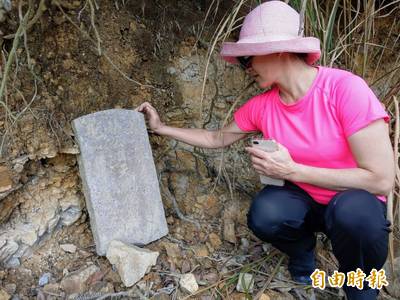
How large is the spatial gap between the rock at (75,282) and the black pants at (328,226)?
60 centimetres

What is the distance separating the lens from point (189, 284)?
146cm

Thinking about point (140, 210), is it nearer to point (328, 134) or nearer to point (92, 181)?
point (92, 181)

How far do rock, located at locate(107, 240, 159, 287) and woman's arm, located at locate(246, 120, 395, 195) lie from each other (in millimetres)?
512

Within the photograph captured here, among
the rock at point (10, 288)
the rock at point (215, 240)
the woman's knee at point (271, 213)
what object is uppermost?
the woman's knee at point (271, 213)

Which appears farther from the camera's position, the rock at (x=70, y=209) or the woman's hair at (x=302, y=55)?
the rock at (x=70, y=209)

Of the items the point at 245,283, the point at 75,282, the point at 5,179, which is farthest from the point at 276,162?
the point at 5,179

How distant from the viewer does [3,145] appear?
143 centimetres

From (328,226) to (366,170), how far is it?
209mm

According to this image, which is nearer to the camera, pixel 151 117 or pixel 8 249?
pixel 8 249

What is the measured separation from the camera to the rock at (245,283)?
1485 millimetres

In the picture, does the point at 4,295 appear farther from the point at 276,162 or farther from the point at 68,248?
the point at 276,162

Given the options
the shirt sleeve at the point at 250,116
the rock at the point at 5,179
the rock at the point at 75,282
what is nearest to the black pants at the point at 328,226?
the shirt sleeve at the point at 250,116

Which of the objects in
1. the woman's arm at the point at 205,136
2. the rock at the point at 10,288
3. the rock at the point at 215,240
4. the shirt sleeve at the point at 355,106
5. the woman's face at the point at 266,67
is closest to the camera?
the shirt sleeve at the point at 355,106

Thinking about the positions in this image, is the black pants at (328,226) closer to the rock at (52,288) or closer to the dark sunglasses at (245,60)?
the dark sunglasses at (245,60)
